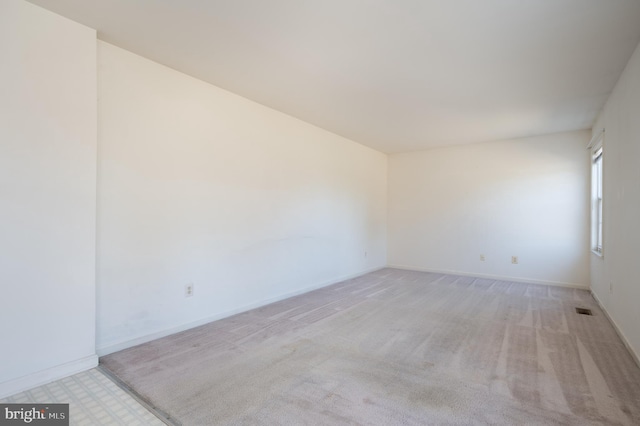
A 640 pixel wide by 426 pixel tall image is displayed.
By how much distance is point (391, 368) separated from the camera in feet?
7.50

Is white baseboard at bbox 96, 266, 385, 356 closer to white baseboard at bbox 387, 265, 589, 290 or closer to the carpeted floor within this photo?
the carpeted floor

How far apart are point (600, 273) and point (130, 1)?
18.3ft

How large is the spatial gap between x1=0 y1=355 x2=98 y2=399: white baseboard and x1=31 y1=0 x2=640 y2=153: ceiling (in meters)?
2.44

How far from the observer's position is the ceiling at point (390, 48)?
2.02 metres

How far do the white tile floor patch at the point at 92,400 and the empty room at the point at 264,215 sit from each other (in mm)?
14

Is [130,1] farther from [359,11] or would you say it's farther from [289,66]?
[359,11]

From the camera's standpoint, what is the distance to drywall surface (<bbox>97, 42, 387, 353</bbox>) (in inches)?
99.8

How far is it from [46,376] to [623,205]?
188 inches

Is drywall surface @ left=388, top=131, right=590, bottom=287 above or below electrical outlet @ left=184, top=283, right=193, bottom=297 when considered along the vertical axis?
above

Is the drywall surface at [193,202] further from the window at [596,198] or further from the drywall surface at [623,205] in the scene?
the window at [596,198]

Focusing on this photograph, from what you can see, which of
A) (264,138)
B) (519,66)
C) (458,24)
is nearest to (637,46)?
(519,66)

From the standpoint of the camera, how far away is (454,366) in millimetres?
2324

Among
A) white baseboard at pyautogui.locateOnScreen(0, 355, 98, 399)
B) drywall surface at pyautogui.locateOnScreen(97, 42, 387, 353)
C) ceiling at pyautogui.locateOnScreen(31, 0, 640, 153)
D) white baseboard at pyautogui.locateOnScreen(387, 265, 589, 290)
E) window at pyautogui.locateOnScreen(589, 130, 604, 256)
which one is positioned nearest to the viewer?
white baseboard at pyautogui.locateOnScreen(0, 355, 98, 399)

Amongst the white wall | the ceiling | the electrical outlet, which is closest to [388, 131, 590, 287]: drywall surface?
the ceiling
